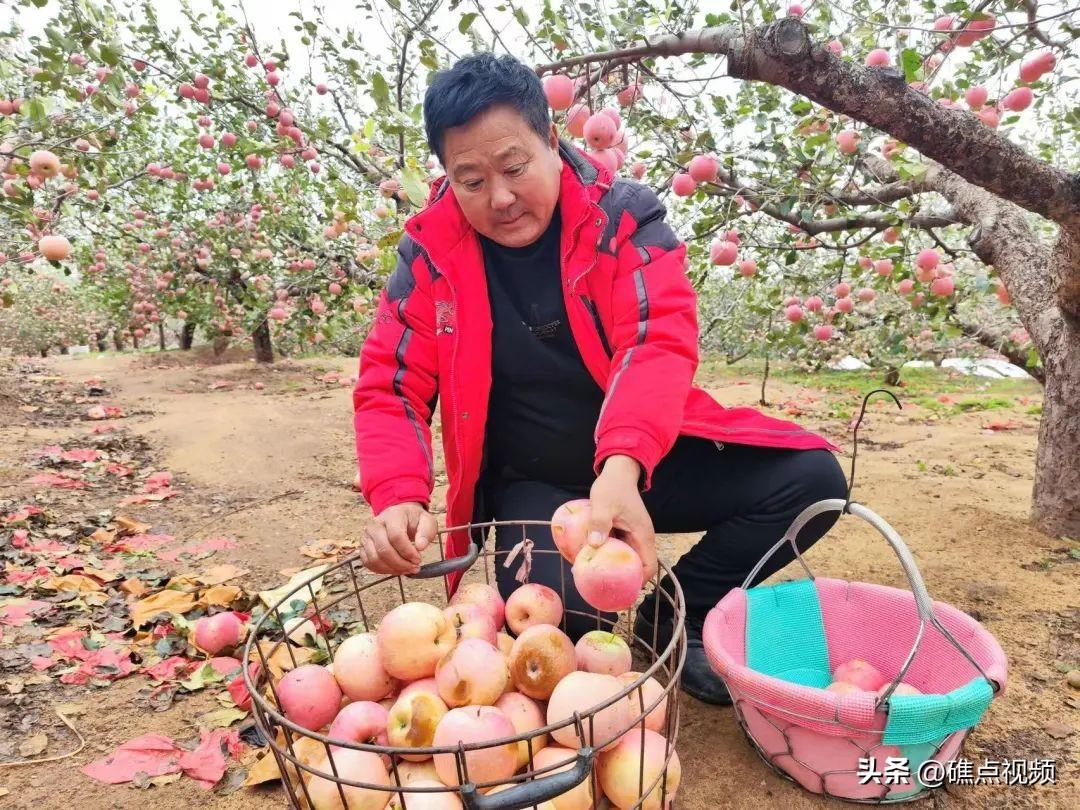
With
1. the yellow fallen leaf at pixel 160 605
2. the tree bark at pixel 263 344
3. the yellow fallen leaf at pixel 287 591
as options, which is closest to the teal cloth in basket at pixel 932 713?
the yellow fallen leaf at pixel 287 591

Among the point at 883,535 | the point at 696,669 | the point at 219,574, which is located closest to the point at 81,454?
the point at 219,574

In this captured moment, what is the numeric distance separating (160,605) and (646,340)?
2.09 meters

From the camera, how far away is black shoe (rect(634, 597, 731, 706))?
1917 mm

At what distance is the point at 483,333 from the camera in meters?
1.89

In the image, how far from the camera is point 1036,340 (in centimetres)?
295

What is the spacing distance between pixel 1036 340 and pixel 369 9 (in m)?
3.77

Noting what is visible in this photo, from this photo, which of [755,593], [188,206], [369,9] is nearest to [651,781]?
[755,593]

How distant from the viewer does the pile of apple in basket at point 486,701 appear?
125 centimetres

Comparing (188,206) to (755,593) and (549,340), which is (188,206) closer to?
(549,340)

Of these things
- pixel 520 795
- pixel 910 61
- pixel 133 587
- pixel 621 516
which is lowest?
pixel 133 587

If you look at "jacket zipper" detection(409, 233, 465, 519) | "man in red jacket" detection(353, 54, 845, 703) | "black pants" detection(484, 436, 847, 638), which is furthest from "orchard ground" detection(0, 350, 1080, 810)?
"jacket zipper" detection(409, 233, 465, 519)

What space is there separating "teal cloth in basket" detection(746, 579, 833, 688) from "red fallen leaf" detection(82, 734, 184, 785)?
1562 mm

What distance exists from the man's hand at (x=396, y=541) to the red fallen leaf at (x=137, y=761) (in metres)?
Answer: 0.78

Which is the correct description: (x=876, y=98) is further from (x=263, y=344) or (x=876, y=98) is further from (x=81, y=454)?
(x=263, y=344)
